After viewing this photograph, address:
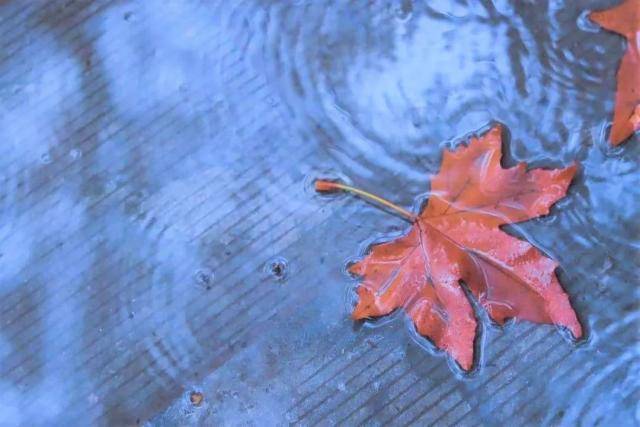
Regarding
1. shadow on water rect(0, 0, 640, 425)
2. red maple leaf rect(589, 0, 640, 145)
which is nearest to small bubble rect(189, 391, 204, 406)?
shadow on water rect(0, 0, 640, 425)

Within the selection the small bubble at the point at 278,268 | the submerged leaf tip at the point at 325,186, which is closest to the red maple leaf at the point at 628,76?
the submerged leaf tip at the point at 325,186

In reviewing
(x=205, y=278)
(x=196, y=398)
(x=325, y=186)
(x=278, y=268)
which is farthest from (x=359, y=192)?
(x=196, y=398)

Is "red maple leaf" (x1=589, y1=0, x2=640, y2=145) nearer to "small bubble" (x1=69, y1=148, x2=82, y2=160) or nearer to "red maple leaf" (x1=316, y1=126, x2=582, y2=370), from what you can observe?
"red maple leaf" (x1=316, y1=126, x2=582, y2=370)

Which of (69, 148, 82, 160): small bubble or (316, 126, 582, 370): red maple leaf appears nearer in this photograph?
(316, 126, 582, 370): red maple leaf

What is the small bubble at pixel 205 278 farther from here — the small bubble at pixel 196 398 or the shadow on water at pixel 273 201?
the small bubble at pixel 196 398

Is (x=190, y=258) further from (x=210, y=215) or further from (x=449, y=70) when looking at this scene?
(x=449, y=70)

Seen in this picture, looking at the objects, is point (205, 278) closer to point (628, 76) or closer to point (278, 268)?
point (278, 268)
